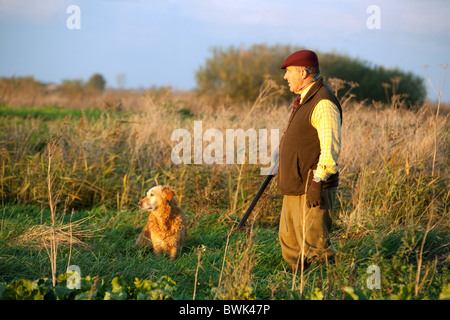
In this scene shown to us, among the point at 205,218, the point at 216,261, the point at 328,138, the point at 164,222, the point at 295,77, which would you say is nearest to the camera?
the point at 328,138

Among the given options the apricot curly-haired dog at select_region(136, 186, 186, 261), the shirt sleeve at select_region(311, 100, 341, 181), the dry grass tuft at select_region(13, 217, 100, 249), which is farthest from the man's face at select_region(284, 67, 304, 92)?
the dry grass tuft at select_region(13, 217, 100, 249)

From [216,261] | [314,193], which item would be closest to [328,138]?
[314,193]

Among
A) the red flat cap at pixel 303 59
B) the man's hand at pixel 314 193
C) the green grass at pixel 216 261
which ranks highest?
the red flat cap at pixel 303 59

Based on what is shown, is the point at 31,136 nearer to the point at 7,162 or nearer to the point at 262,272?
the point at 7,162

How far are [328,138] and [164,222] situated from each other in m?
2.07

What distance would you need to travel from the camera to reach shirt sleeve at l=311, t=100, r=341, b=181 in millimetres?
3764

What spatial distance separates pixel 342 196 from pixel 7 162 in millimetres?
5445

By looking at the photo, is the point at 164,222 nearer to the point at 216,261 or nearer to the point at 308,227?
the point at 216,261

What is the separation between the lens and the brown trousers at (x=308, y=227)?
405 cm

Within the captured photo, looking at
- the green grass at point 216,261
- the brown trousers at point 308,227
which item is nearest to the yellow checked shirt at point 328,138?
the brown trousers at point 308,227

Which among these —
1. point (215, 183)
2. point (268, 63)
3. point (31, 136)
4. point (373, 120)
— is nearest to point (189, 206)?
point (215, 183)

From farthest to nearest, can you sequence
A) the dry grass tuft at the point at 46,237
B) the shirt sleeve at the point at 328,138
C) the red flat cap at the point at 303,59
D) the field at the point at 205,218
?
the dry grass tuft at the point at 46,237 → the red flat cap at the point at 303,59 → the shirt sleeve at the point at 328,138 → the field at the point at 205,218

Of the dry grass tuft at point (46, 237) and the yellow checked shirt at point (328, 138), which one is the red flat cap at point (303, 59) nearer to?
the yellow checked shirt at point (328, 138)

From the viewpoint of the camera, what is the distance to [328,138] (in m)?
3.77
